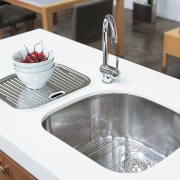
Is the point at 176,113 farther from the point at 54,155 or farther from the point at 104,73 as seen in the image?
the point at 54,155

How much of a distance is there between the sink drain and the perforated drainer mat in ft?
1.07

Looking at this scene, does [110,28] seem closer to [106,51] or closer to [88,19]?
[106,51]

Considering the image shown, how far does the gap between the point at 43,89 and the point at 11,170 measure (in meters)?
→ 0.35

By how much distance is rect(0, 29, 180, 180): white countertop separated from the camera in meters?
0.96

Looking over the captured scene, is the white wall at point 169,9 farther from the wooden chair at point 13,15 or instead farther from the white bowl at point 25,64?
the white bowl at point 25,64

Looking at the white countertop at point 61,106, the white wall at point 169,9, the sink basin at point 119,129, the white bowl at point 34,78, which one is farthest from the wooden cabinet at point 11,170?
the white wall at point 169,9

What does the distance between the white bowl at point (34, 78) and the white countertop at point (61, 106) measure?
0.11m

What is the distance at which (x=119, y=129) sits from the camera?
1.43m

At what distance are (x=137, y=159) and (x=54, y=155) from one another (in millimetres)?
420

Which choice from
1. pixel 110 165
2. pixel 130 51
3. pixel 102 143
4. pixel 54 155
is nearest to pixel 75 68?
pixel 102 143

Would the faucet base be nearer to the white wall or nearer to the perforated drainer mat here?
the perforated drainer mat

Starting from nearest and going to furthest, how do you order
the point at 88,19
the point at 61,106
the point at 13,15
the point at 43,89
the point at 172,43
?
1. the point at 61,106
2. the point at 43,89
3. the point at 88,19
4. the point at 172,43
5. the point at 13,15

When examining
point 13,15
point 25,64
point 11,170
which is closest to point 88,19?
point 13,15

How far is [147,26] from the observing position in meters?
4.59
